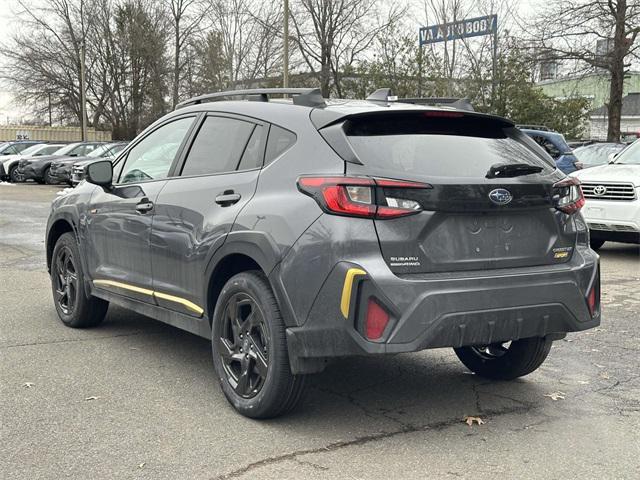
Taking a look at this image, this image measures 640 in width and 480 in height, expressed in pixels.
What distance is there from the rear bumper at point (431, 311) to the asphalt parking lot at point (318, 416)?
1.69ft

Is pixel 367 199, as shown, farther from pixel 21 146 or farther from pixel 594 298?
pixel 21 146

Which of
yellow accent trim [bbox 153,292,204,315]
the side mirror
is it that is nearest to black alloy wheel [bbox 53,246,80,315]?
the side mirror

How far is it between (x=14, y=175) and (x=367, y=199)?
28806 millimetres

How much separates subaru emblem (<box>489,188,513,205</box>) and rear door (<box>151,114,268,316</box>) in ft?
4.16

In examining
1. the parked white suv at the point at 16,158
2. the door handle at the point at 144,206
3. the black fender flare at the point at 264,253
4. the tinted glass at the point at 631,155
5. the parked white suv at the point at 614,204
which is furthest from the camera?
the parked white suv at the point at 16,158

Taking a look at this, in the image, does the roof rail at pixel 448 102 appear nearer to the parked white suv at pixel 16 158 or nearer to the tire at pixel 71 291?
the tire at pixel 71 291

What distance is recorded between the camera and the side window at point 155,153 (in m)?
5.29

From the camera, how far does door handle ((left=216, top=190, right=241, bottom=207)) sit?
441cm

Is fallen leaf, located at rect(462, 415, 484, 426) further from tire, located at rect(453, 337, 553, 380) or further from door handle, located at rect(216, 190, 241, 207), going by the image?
door handle, located at rect(216, 190, 241, 207)

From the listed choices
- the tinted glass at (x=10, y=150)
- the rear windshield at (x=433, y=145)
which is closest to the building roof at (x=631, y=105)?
the tinted glass at (x=10, y=150)

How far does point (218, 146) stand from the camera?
4.87 metres

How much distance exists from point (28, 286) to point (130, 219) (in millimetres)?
3476

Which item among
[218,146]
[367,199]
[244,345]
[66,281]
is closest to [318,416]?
[244,345]

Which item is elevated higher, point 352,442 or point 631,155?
point 631,155
